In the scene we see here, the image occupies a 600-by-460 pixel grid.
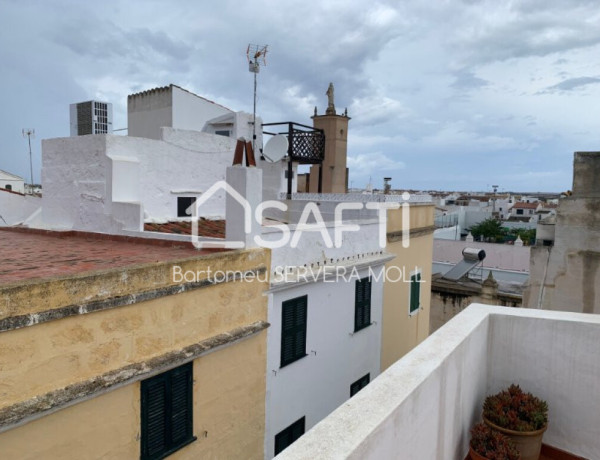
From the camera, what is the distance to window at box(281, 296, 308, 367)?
724 cm

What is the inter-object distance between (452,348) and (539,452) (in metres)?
1.67

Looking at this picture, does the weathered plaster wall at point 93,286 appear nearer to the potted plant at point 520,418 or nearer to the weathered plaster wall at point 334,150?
the potted plant at point 520,418

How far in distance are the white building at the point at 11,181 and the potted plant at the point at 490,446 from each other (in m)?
37.7

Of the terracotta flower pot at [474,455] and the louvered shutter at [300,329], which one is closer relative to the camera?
the terracotta flower pot at [474,455]

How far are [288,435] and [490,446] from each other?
4.48 m

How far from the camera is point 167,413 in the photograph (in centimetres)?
533

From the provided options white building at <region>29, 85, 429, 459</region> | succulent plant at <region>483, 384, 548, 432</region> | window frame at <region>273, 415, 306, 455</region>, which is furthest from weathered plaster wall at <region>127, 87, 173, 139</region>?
succulent plant at <region>483, 384, 548, 432</region>

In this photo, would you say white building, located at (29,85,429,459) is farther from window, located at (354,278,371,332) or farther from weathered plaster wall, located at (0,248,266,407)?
weathered plaster wall, located at (0,248,266,407)

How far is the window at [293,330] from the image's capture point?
7238 mm

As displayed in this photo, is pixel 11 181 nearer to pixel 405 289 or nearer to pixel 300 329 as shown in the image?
pixel 405 289

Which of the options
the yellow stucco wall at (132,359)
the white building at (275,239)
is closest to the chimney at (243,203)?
the white building at (275,239)

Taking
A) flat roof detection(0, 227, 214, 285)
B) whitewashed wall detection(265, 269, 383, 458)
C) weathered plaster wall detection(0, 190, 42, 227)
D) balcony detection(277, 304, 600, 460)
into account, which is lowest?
whitewashed wall detection(265, 269, 383, 458)

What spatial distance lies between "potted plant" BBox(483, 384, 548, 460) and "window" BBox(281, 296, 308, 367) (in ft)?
11.4

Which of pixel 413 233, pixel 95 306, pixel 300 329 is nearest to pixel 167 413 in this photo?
pixel 95 306
